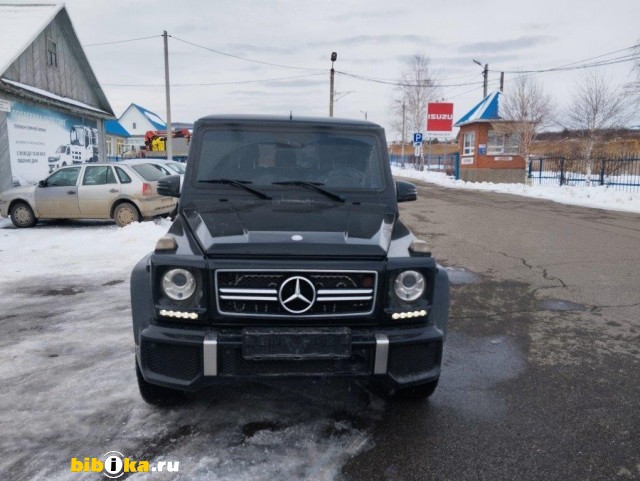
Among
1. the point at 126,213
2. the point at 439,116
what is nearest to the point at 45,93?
the point at 126,213

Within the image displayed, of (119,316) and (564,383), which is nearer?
(564,383)

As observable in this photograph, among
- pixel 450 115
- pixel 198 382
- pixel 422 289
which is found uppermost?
pixel 450 115

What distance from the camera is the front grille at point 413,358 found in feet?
9.95

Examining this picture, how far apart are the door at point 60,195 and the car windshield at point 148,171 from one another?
1390 mm

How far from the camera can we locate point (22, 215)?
12773 mm

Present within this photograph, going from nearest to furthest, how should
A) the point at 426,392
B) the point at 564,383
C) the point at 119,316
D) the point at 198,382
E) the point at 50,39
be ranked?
1. the point at 198,382
2. the point at 426,392
3. the point at 564,383
4. the point at 119,316
5. the point at 50,39

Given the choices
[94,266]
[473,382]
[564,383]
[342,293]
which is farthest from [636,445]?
[94,266]

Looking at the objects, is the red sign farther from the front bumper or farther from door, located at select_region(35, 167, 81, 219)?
the front bumper

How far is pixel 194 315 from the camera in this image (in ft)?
9.89

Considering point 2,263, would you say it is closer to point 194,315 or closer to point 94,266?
point 94,266

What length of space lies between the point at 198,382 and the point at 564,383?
2.77m

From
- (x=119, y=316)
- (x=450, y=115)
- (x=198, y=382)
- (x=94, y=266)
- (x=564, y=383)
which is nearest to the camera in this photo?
(x=198, y=382)

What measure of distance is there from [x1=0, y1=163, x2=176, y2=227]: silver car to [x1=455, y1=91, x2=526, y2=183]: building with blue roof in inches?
997

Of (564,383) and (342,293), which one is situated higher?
(342,293)
